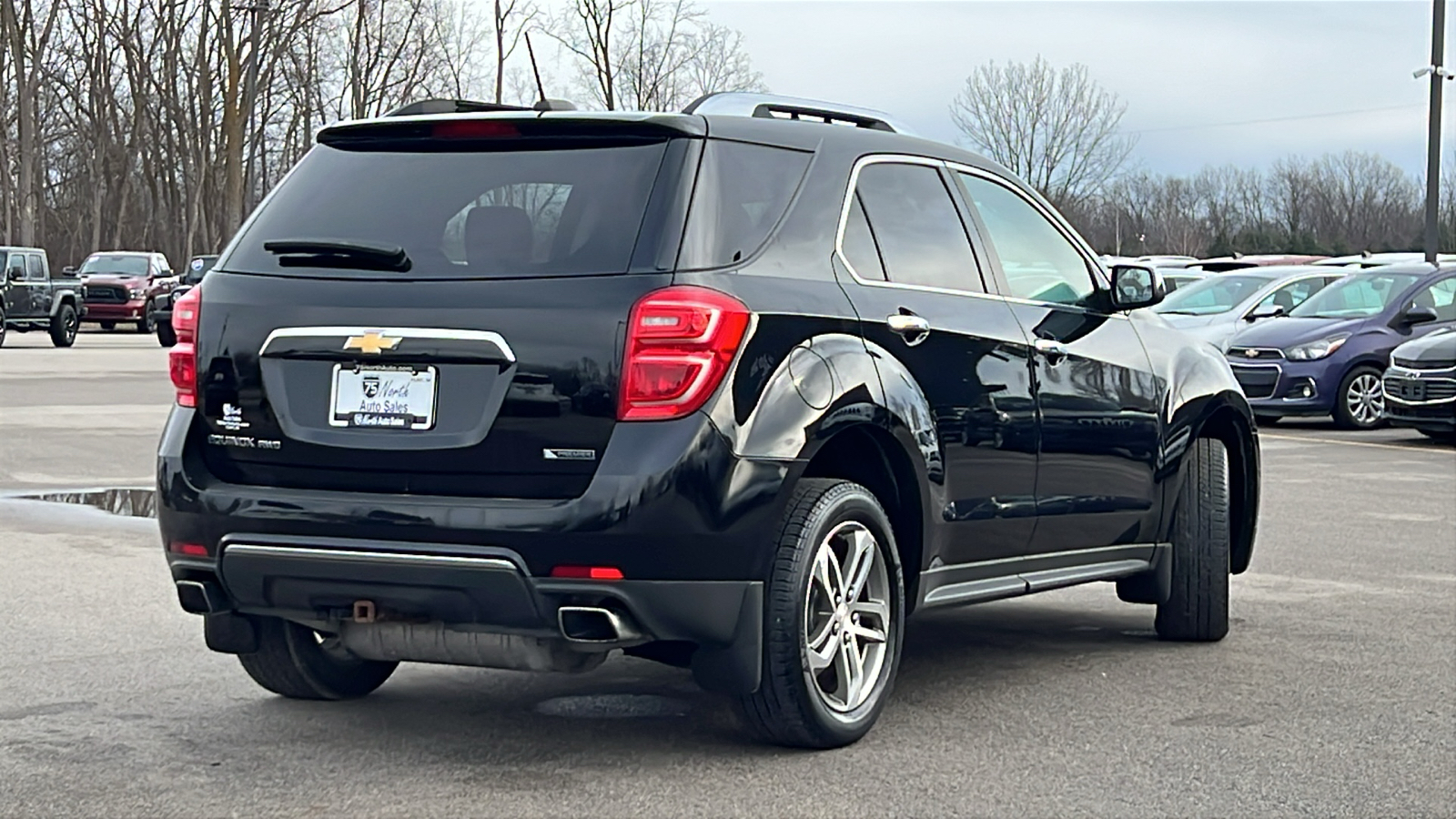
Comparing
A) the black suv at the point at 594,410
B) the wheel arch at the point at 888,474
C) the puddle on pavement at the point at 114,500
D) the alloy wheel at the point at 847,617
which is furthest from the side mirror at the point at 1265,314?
the alloy wheel at the point at 847,617

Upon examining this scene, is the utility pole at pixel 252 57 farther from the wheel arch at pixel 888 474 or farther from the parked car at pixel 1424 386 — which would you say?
the wheel arch at pixel 888 474

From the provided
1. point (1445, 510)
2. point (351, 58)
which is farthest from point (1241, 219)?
point (1445, 510)

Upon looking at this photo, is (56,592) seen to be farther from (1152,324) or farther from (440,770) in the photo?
(1152,324)

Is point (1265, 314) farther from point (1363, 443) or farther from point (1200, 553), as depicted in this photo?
point (1200, 553)

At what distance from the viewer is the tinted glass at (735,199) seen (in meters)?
5.11

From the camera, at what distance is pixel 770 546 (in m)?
5.09

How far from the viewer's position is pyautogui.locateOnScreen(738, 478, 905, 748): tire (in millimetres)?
5137

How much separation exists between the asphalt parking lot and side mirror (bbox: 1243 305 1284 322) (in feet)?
41.6

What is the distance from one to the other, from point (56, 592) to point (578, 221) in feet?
13.3

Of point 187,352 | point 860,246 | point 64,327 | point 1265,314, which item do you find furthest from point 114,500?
point 64,327

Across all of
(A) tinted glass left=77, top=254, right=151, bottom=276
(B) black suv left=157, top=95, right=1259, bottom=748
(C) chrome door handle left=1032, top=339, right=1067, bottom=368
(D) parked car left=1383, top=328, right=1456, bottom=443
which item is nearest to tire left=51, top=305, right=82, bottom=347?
(A) tinted glass left=77, top=254, right=151, bottom=276

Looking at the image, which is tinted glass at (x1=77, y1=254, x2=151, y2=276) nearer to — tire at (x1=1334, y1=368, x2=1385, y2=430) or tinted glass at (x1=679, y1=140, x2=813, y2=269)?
tire at (x1=1334, y1=368, x2=1385, y2=430)

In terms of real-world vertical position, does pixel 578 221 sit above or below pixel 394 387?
above

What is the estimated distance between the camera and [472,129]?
17.9ft
